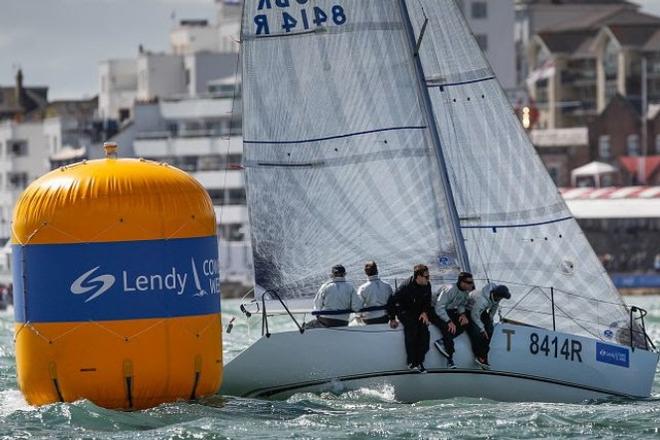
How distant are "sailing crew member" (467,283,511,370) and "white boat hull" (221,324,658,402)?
0.34 ft

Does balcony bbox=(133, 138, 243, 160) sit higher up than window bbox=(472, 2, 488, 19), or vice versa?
window bbox=(472, 2, 488, 19)

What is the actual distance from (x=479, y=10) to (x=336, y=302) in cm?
10116

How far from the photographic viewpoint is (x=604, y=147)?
10988cm

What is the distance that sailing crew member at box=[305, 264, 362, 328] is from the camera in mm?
23719

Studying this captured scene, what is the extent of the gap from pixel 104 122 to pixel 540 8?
127 ft

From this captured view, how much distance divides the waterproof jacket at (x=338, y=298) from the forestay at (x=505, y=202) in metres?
2.36

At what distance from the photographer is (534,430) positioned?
20688 mm

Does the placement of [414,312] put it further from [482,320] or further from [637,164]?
[637,164]

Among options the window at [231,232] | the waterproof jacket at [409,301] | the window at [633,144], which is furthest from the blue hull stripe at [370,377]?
the window at [633,144]

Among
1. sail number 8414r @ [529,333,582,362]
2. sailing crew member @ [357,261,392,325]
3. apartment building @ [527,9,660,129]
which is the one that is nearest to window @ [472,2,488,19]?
apartment building @ [527,9,660,129]

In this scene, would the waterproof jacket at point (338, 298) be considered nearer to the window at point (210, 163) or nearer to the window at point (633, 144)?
the window at point (210, 163)

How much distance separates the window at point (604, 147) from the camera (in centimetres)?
10962

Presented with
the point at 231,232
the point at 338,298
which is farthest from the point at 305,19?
the point at 231,232

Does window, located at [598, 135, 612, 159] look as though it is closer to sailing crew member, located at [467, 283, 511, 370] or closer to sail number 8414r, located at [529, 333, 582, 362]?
sail number 8414r, located at [529, 333, 582, 362]
